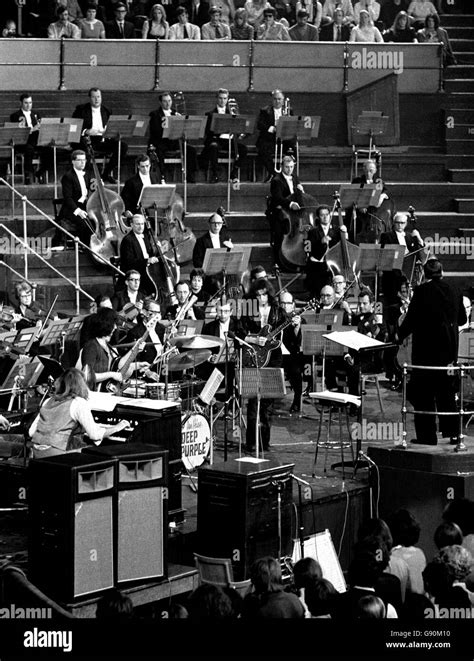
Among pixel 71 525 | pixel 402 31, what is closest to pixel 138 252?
pixel 402 31

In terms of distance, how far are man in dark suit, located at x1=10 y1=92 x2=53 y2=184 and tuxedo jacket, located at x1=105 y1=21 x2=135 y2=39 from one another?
196 cm

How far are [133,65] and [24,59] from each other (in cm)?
150

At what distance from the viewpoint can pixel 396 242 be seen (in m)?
16.1

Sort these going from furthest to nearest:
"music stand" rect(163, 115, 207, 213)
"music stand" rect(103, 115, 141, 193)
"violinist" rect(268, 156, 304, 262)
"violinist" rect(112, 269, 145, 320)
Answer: "music stand" rect(163, 115, 207, 213) < "music stand" rect(103, 115, 141, 193) < "violinist" rect(268, 156, 304, 262) < "violinist" rect(112, 269, 145, 320)

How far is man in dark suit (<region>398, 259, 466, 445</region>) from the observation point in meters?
10.9

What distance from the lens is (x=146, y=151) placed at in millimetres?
17797

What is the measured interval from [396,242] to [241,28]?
16.0 ft

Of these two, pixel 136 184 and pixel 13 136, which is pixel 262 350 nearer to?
pixel 136 184

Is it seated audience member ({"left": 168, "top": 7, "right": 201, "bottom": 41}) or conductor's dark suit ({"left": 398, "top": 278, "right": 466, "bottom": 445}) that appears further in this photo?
seated audience member ({"left": 168, "top": 7, "right": 201, "bottom": 41})

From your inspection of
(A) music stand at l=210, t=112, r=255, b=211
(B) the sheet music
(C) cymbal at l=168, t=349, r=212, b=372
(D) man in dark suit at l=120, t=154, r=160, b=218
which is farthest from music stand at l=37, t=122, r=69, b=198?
(B) the sheet music

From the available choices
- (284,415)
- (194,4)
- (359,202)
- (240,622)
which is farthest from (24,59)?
(240,622)

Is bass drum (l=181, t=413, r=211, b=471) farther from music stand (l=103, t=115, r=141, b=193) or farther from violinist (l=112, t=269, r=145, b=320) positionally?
music stand (l=103, t=115, r=141, b=193)

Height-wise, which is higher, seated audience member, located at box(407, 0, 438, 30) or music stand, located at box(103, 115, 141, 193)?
seated audience member, located at box(407, 0, 438, 30)

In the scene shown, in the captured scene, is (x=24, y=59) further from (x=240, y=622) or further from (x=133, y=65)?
(x=240, y=622)
